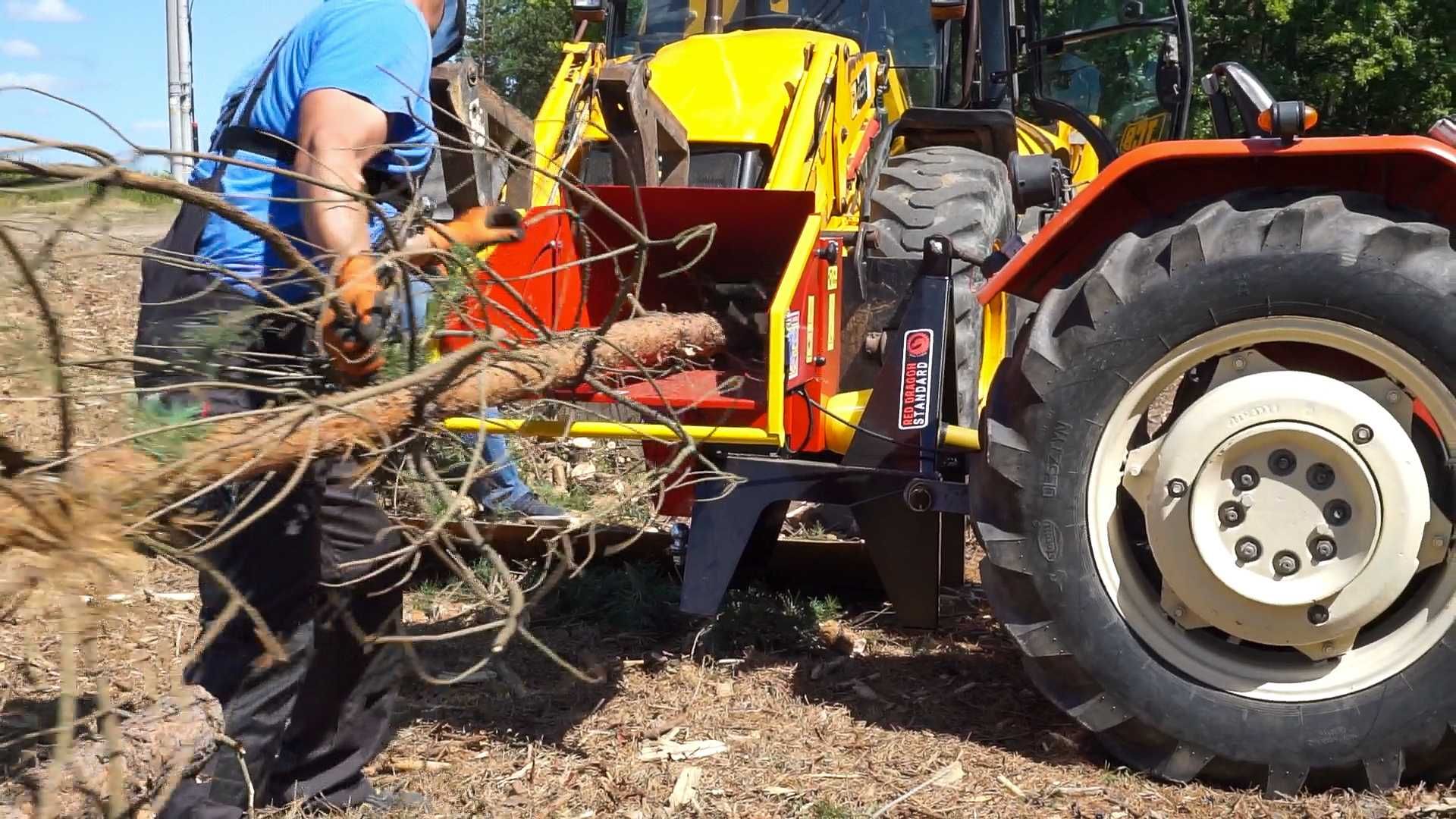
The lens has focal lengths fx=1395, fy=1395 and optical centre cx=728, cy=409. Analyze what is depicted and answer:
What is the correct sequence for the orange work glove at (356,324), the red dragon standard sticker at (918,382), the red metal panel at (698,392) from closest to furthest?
the orange work glove at (356,324), the red dragon standard sticker at (918,382), the red metal panel at (698,392)

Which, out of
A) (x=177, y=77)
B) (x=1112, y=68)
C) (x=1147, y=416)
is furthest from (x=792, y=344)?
(x=177, y=77)

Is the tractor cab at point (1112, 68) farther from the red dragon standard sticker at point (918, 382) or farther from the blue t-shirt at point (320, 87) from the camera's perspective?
the blue t-shirt at point (320, 87)

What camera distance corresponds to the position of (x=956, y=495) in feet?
13.1

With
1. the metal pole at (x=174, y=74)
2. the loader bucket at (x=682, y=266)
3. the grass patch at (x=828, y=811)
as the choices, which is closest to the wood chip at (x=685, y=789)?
the grass patch at (x=828, y=811)

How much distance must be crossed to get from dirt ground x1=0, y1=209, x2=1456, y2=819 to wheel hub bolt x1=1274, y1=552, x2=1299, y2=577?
55 centimetres

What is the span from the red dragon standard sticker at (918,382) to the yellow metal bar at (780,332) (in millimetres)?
363

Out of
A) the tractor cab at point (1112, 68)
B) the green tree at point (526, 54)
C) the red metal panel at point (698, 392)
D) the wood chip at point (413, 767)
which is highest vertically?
the green tree at point (526, 54)

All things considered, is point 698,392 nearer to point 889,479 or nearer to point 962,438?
point 889,479

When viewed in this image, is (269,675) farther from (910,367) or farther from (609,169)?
(609,169)

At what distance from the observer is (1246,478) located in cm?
342

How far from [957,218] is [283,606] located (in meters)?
2.61

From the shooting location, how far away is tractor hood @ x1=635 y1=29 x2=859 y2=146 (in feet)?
16.5

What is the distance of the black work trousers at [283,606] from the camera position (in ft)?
10.3

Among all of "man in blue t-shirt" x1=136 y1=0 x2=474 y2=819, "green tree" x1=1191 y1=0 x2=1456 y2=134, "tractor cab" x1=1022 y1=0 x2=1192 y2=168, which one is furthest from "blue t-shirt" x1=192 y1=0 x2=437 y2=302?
"green tree" x1=1191 y1=0 x2=1456 y2=134
